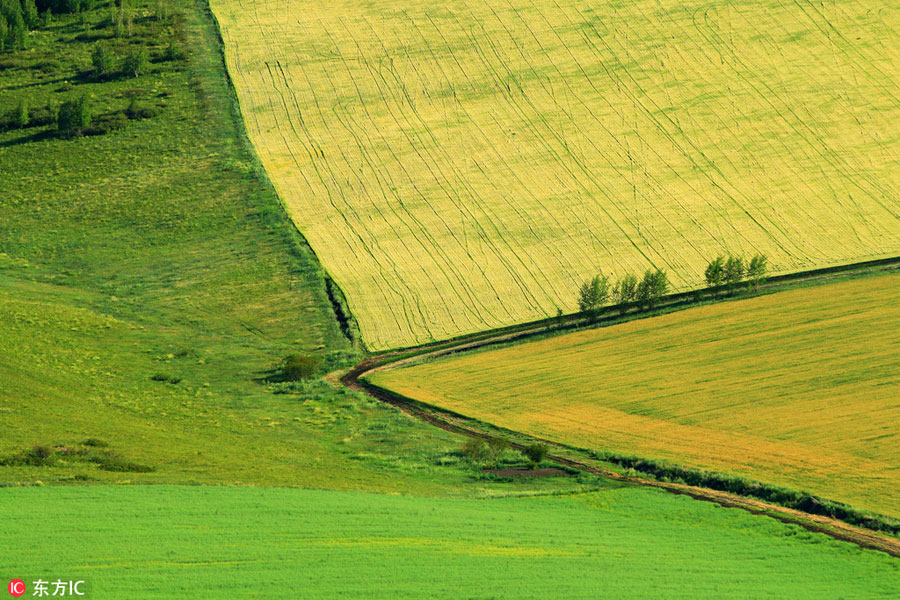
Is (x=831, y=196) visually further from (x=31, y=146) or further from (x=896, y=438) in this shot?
(x=31, y=146)

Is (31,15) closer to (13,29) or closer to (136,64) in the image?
(13,29)

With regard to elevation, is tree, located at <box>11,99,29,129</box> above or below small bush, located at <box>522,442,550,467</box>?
above

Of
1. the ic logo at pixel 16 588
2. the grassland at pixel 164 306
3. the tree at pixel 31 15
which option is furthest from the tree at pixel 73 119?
the ic logo at pixel 16 588

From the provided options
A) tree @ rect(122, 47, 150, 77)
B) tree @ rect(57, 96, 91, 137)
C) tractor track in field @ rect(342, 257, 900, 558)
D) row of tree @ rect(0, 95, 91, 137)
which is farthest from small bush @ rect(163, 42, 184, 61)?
tractor track in field @ rect(342, 257, 900, 558)

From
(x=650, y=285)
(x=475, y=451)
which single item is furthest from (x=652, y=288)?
(x=475, y=451)

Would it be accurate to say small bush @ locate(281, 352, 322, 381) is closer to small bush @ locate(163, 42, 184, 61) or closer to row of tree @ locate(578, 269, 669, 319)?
row of tree @ locate(578, 269, 669, 319)

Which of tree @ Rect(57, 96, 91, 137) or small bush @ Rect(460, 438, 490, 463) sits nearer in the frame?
small bush @ Rect(460, 438, 490, 463)

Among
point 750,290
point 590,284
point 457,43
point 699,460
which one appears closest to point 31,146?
point 457,43

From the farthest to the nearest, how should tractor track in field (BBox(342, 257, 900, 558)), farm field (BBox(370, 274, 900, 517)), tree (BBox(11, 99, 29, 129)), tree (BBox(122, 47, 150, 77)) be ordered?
tree (BBox(122, 47, 150, 77)) → tree (BBox(11, 99, 29, 129)) → farm field (BBox(370, 274, 900, 517)) → tractor track in field (BBox(342, 257, 900, 558))
